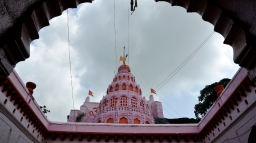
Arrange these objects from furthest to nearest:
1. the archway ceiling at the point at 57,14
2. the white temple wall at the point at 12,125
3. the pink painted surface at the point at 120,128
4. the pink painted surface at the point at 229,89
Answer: the pink painted surface at the point at 120,128 → the white temple wall at the point at 12,125 → the pink painted surface at the point at 229,89 → the archway ceiling at the point at 57,14

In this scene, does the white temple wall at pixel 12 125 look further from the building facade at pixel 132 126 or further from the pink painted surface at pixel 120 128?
the pink painted surface at pixel 120 128

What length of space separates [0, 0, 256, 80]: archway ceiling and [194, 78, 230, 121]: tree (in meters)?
22.8

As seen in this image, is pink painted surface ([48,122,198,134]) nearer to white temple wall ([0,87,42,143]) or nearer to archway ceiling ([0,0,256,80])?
white temple wall ([0,87,42,143])

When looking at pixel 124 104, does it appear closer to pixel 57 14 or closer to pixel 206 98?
pixel 206 98

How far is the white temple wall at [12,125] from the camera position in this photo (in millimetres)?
7520

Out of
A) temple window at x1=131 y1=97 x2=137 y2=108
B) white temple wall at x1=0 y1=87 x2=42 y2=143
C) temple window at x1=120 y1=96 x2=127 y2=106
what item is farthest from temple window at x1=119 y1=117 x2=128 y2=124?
white temple wall at x1=0 y1=87 x2=42 y2=143

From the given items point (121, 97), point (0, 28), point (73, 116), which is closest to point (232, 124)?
point (0, 28)

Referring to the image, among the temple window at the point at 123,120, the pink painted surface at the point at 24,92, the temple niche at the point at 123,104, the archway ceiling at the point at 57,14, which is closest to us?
the archway ceiling at the point at 57,14

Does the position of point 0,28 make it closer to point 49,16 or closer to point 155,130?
point 49,16

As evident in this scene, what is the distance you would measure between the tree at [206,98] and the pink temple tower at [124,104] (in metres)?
6.41

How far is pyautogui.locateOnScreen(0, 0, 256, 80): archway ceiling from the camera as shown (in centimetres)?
236

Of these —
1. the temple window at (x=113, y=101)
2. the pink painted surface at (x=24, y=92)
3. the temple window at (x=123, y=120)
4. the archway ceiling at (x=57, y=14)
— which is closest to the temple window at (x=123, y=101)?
the temple window at (x=113, y=101)

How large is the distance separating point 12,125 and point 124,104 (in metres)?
16.4

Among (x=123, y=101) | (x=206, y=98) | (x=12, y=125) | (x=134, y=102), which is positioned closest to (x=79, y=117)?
(x=123, y=101)
